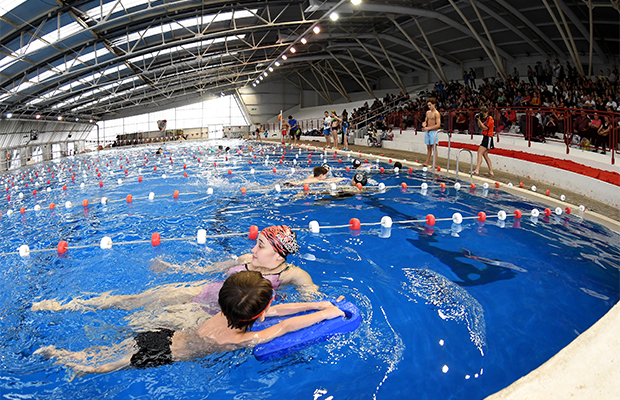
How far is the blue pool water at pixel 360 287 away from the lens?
7.73 feet

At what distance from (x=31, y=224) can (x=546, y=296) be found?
23.4 ft

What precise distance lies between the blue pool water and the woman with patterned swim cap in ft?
0.35

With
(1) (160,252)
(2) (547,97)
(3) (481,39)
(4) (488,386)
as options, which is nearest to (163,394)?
(4) (488,386)

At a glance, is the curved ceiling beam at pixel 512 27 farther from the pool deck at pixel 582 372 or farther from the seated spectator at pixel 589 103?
the pool deck at pixel 582 372

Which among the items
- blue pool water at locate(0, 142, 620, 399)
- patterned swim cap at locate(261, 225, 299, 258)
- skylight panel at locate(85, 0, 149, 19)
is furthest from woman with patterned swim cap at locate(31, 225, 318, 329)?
skylight panel at locate(85, 0, 149, 19)

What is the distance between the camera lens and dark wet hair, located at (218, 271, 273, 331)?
88.0 inches

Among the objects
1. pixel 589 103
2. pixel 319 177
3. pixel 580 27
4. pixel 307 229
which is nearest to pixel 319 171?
pixel 319 177

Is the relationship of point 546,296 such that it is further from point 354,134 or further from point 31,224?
point 354,134

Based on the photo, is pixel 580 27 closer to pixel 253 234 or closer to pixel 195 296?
pixel 253 234

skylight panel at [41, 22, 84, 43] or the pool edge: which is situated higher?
skylight panel at [41, 22, 84, 43]

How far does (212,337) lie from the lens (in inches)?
98.6

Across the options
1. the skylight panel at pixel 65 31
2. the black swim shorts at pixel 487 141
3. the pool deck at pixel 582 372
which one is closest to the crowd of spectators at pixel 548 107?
the black swim shorts at pixel 487 141

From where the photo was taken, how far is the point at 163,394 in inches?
89.3

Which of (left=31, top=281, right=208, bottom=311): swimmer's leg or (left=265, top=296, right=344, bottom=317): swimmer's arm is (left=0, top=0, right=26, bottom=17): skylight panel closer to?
(left=31, top=281, right=208, bottom=311): swimmer's leg
